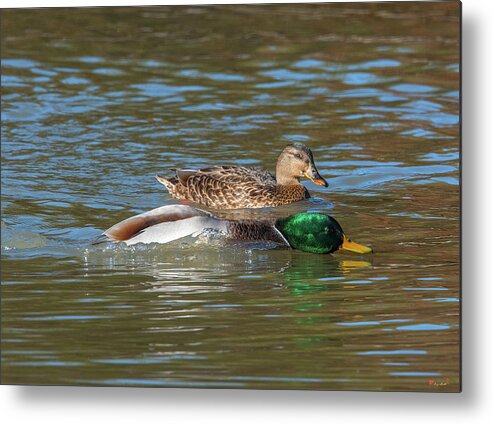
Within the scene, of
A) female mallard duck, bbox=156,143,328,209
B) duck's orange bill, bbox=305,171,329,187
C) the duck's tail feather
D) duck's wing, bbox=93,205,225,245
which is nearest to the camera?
duck's wing, bbox=93,205,225,245

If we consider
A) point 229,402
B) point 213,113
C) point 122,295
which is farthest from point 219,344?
point 213,113

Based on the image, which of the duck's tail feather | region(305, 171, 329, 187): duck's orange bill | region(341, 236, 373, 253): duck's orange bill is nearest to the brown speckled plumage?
region(341, 236, 373, 253): duck's orange bill

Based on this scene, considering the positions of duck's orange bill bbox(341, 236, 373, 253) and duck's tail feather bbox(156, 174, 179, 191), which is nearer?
duck's orange bill bbox(341, 236, 373, 253)

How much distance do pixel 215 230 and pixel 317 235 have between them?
74 centimetres

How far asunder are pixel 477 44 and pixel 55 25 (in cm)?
293

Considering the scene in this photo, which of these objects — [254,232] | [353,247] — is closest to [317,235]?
[353,247]

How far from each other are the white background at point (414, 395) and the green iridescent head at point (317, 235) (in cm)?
169

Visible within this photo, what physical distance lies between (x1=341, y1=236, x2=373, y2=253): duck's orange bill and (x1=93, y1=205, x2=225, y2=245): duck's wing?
1.00 metres

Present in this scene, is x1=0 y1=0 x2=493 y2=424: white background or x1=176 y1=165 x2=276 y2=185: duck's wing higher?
x1=176 y1=165 x2=276 y2=185: duck's wing

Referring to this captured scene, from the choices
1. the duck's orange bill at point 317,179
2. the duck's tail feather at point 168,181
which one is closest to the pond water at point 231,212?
the duck's tail feather at point 168,181

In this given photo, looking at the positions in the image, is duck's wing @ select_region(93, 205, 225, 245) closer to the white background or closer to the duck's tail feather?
the white background

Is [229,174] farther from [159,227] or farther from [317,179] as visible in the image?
[159,227]

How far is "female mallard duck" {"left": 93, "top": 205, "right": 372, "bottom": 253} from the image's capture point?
32.4 ft

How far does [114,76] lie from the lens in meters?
12.4
